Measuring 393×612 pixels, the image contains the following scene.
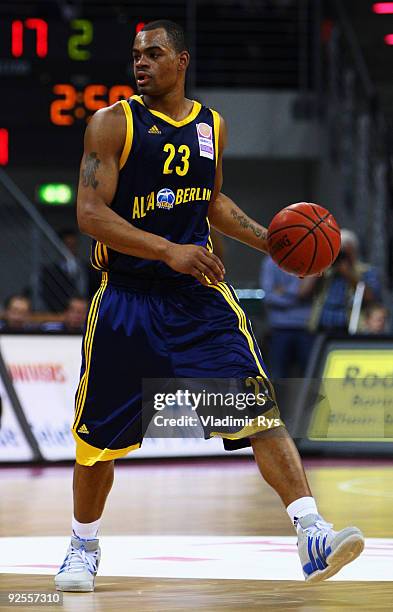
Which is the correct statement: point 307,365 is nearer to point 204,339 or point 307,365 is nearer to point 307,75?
point 204,339

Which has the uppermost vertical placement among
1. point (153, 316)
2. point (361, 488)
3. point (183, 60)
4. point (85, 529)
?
point (183, 60)

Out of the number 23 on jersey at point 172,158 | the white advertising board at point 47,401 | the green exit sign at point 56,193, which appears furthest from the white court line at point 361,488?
the green exit sign at point 56,193

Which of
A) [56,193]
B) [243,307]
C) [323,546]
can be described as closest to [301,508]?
[323,546]

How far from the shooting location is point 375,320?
11695 millimetres

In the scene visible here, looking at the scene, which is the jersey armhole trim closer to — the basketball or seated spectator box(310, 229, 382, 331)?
the basketball

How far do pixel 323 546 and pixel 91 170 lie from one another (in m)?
1.48

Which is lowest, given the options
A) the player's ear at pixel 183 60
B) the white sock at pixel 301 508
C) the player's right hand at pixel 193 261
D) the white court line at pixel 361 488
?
the white court line at pixel 361 488

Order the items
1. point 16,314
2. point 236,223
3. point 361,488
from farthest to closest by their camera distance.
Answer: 1. point 16,314
2. point 361,488
3. point 236,223

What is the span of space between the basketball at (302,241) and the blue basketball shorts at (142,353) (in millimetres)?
261

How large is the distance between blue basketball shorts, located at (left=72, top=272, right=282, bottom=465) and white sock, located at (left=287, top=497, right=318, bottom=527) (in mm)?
285

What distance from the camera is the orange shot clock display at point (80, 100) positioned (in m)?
12.6

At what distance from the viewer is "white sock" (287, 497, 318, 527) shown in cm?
450

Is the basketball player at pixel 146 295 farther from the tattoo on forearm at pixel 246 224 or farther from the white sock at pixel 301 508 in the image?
the tattoo on forearm at pixel 246 224

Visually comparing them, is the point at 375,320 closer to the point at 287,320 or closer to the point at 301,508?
the point at 287,320
